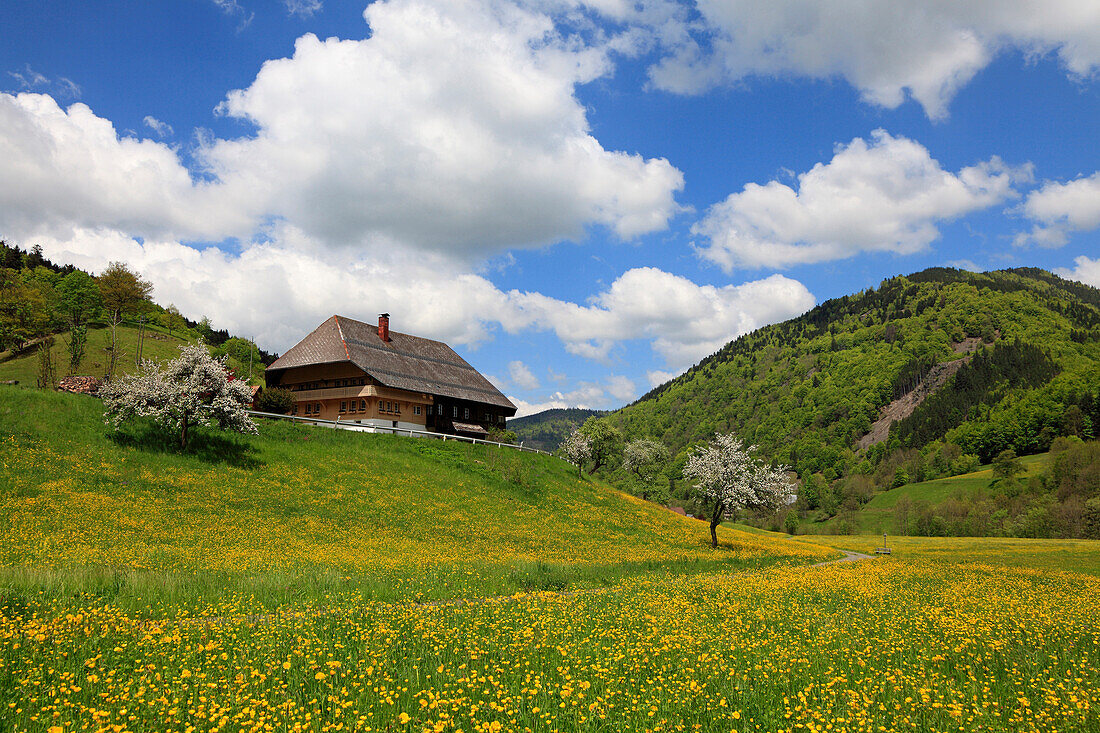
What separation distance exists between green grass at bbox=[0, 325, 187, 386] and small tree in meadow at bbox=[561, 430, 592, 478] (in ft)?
178

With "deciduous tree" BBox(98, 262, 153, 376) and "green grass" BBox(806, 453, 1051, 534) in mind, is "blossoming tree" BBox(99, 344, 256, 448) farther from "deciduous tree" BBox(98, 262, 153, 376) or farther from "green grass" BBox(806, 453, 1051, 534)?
"green grass" BBox(806, 453, 1051, 534)

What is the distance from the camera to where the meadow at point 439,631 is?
6.71 meters

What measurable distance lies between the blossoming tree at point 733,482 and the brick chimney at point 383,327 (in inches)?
1557

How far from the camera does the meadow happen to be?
22.0 feet

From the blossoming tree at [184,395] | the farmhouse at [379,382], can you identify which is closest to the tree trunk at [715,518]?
the farmhouse at [379,382]

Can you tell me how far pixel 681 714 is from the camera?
700cm

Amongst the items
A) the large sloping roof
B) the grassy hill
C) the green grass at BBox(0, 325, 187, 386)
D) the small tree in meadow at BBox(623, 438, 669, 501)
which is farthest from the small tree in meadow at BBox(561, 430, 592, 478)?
the green grass at BBox(0, 325, 187, 386)

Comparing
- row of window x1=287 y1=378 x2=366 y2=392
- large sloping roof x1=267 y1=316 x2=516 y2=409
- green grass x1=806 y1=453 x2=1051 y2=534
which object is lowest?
green grass x1=806 y1=453 x2=1051 y2=534

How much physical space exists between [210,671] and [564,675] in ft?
16.0

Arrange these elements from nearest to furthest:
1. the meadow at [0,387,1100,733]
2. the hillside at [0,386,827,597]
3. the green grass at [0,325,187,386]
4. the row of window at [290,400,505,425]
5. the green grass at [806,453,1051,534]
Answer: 1. the meadow at [0,387,1100,733]
2. the hillside at [0,386,827,597]
3. the row of window at [290,400,505,425]
4. the green grass at [0,325,187,386]
5. the green grass at [806,453,1051,534]

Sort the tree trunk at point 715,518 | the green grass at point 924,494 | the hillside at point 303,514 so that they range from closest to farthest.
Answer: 1. the hillside at point 303,514
2. the tree trunk at point 715,518
3. the green grass at point 924,494

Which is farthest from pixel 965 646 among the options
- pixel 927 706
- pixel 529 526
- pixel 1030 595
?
pixel 529 526

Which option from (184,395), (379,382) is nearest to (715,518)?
(379,382)

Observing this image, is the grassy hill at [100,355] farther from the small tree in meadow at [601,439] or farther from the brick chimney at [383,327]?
the small tree in meadow at [601,439]
